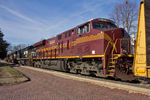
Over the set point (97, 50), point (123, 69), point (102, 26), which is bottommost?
point (123, 69)

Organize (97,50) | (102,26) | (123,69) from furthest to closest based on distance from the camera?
(102,26) < (97,50) < (123,69)

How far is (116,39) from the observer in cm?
947

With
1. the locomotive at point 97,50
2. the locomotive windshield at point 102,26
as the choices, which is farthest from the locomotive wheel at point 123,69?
the locomotive windshield at point 102,26

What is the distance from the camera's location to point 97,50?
9586 mm

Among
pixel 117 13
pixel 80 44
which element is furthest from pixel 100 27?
pixel 117 13

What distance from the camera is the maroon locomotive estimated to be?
834 centimetres

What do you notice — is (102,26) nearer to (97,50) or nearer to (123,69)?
(97,50)

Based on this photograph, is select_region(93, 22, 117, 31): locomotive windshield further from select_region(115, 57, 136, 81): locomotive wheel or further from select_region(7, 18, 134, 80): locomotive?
select_region(115, 57, 136, 81): locomotive wheel

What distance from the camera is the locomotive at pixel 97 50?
327 inches

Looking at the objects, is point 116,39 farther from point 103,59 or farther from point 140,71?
point 140,71

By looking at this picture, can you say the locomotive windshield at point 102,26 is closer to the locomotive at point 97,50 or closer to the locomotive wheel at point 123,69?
the locomotive at point 97,50

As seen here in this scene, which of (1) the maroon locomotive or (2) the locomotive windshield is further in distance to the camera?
(2) the locomotive windshield

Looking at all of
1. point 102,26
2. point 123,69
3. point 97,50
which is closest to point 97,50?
point 97,50

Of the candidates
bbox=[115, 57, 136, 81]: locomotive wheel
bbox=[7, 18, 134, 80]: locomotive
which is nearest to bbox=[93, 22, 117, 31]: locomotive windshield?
bbox=[7, 18, 134, 80]: locomotive
